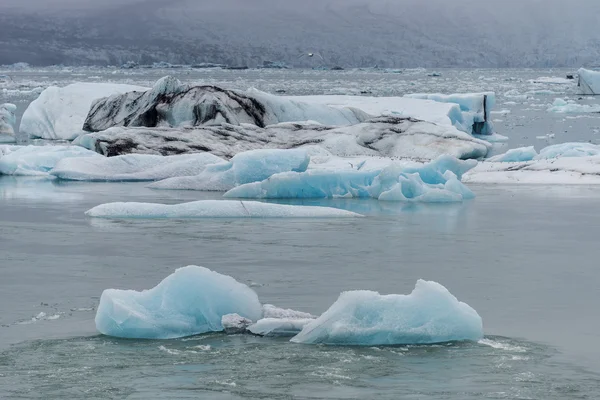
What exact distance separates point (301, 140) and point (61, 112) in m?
7.51

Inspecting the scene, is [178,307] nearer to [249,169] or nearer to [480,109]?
[249,169]

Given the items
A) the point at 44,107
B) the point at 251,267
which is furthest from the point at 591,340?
the point at 44,107

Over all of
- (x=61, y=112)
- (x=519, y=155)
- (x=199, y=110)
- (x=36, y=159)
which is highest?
(x=199, y=110)

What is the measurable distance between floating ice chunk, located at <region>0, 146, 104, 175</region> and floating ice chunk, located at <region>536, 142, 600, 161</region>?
23.6ft

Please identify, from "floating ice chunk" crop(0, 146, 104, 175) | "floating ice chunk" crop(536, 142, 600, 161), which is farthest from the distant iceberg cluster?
"floating ice chunk" crop(536, 142, 600, 161)

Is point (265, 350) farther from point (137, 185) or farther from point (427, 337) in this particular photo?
point (137, 185)

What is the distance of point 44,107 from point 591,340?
1902 centimetres

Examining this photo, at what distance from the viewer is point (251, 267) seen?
25.4ft

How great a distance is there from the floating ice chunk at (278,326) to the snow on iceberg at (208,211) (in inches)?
191

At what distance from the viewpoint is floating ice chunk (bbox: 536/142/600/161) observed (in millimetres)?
17125

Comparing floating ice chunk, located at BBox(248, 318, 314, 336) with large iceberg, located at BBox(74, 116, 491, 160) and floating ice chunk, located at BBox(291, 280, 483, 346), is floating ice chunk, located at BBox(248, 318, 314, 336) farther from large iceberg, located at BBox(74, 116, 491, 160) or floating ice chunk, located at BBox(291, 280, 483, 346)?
large iceberg, located at BBox(74, 116, 491, 160)

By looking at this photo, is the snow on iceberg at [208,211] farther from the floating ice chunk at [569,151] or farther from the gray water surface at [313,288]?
the floating ice chunk at [569,151]

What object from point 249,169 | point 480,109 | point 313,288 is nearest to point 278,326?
point 313,288

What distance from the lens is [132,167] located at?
1514cm
